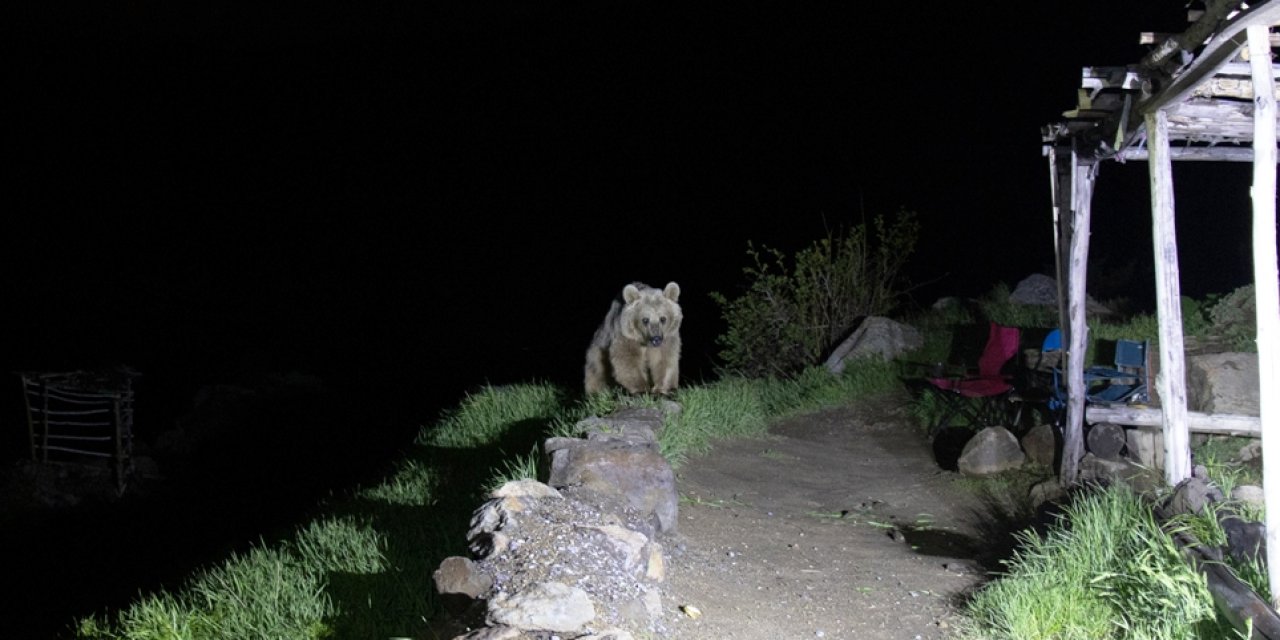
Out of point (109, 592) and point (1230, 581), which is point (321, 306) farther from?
point (1230, 581)

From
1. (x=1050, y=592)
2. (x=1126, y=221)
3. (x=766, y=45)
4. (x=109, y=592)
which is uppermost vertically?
(x=766, y=45)

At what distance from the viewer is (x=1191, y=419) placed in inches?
280

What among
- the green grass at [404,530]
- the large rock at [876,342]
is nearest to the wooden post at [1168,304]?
the green grass at [404,530]

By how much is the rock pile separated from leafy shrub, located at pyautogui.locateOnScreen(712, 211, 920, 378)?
599 cm

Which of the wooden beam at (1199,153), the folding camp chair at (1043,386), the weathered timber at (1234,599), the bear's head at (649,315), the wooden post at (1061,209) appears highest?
the wooden beam at (1199,153)

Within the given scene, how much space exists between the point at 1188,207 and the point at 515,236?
19.8 meters

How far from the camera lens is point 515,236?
3156 cm

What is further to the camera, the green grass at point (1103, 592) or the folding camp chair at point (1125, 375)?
the folding camp chair at point (1125, 375)

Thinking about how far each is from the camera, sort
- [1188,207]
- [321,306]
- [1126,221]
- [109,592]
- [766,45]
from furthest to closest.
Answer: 1. [321,306]
2. [766,45]
3. [1126,221]
4. [1188,207]
5. [109,592]

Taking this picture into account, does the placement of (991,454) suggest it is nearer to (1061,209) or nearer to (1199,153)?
(1061,209)

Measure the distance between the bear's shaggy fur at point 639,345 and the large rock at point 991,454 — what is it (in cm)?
242

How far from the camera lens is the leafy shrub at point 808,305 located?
1166 cm

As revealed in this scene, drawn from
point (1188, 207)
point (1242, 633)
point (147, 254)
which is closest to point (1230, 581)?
point (1242, 633)

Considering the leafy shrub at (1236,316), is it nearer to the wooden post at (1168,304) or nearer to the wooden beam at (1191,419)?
the wooden beam at (1191,419)
